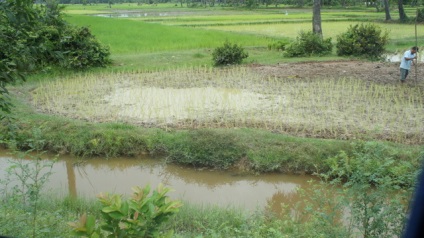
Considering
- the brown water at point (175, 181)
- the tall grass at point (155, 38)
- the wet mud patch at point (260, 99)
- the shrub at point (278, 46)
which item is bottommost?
the brown water at point (175, 181)

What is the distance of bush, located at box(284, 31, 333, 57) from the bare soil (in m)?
1.35

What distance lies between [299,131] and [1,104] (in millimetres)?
5326

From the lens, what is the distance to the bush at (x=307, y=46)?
46.8 ft

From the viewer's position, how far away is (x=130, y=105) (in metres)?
8.99

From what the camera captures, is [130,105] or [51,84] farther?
[51,84]

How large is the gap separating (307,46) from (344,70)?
2.94 metres

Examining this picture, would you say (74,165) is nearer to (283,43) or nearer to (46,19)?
(46,19)

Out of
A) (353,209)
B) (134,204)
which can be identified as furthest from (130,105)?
(134,204)

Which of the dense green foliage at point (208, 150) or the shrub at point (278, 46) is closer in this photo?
the dense green foliage at point (208, 150)

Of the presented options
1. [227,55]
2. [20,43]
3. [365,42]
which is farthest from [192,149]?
[365,42]

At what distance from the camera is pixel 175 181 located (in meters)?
6.18

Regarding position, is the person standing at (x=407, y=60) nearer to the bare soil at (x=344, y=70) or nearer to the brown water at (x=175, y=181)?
the bare soil at (x=344, y=70)

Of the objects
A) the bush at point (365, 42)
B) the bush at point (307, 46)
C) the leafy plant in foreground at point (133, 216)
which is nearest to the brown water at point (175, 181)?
the leafy plant in foreground at point (133, 216)

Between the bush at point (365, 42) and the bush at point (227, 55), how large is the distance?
12.5 ft
